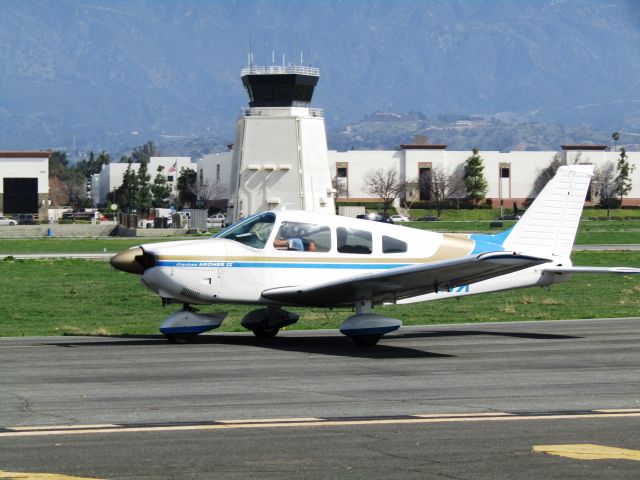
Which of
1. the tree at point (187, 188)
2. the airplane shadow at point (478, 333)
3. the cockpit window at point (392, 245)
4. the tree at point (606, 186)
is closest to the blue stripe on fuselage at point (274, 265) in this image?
the cockpit window at point (392, 245)

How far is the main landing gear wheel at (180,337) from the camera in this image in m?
18.2

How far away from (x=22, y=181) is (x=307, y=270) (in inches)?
4781

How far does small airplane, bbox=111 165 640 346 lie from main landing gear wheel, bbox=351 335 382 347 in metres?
0.02

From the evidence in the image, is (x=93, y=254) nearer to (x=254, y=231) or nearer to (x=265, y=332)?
(x=265, y=332)

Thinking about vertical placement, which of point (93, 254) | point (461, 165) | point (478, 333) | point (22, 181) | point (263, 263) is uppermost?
point (461, 165)

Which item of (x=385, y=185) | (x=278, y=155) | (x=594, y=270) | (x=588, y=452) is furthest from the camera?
(x=385, y=185)

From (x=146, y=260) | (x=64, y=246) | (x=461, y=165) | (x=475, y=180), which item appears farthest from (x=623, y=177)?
(x=146, y=260)

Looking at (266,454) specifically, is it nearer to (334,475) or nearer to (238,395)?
(334,475)

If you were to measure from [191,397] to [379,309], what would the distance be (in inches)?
545

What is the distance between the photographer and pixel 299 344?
1853cm

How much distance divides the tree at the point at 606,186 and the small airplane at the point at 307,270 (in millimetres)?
121396

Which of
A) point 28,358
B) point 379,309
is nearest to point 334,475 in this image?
point 28,358

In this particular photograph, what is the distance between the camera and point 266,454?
31.6 ft

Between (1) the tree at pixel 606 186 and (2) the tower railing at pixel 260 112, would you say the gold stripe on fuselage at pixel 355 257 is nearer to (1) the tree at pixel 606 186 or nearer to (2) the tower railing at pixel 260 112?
(2) the tower railing at pixel 260 112
